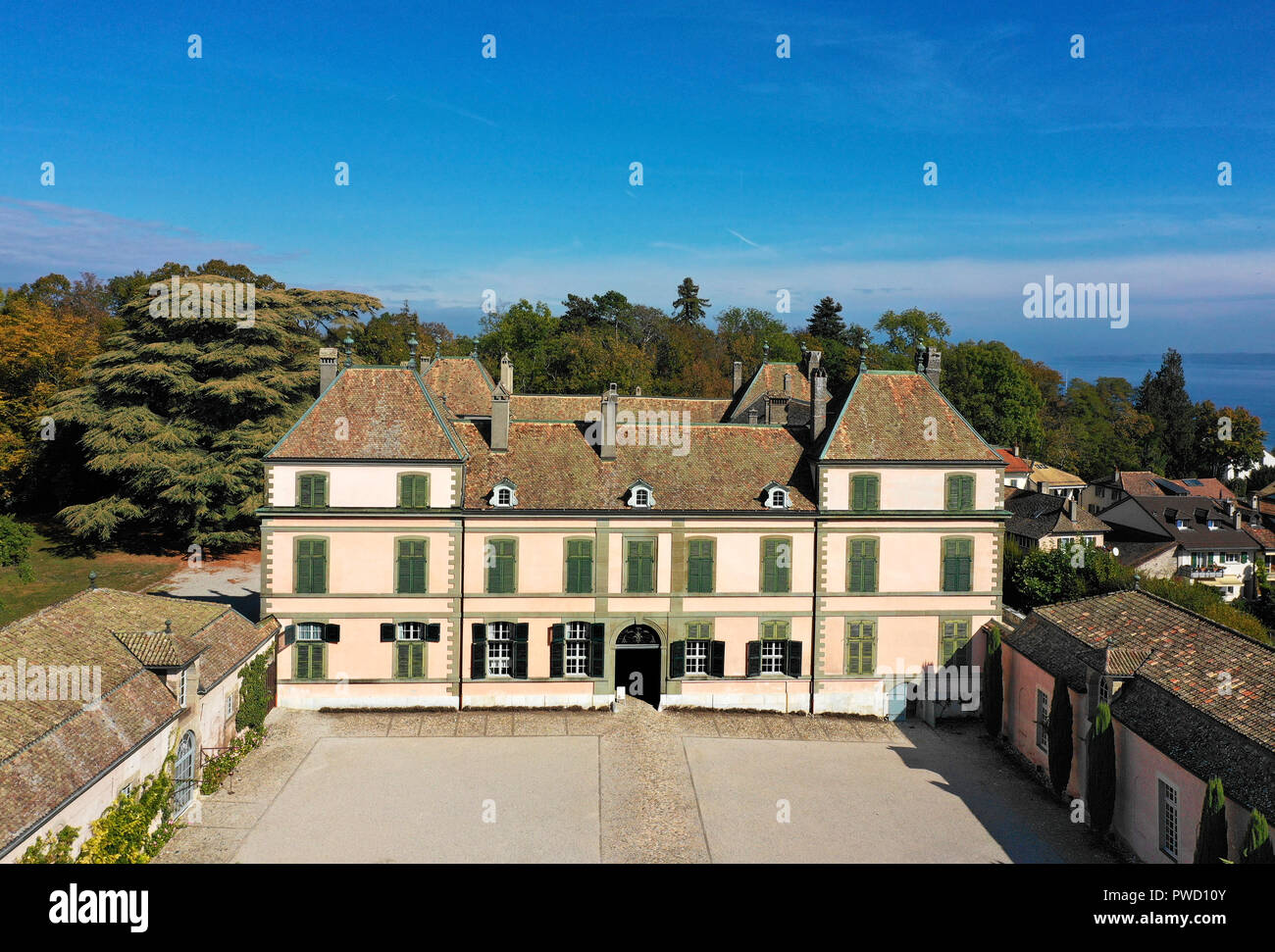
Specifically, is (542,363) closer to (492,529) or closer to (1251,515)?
(492,529)

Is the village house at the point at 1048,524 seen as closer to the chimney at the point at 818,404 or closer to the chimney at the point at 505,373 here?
the chimney at the point at 818,404

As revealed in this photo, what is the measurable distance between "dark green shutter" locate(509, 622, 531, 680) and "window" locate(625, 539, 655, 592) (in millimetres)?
4205

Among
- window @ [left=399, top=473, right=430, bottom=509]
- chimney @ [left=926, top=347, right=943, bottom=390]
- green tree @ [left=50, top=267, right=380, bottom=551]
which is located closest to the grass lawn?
green tree @ [left=50, top=267, right=380, bottom=551]

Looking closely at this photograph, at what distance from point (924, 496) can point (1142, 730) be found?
13.2 m

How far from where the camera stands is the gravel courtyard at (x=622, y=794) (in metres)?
25.2

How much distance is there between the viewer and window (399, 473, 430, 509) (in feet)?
114

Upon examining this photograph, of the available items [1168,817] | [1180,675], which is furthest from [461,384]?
[1168,817]

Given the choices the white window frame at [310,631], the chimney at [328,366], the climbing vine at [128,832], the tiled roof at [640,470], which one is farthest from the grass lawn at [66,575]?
the climbing vine at [128,832]

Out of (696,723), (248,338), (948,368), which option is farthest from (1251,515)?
(248,338)

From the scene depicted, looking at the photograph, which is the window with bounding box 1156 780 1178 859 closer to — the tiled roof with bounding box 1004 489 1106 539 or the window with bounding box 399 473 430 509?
the window with bounding box 399 473 430 509

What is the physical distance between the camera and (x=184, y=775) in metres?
26.1

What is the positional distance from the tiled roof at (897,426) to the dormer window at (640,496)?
6725 mm

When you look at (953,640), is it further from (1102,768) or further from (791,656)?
(1102,768)

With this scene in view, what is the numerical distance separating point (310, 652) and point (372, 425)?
28.9ft
